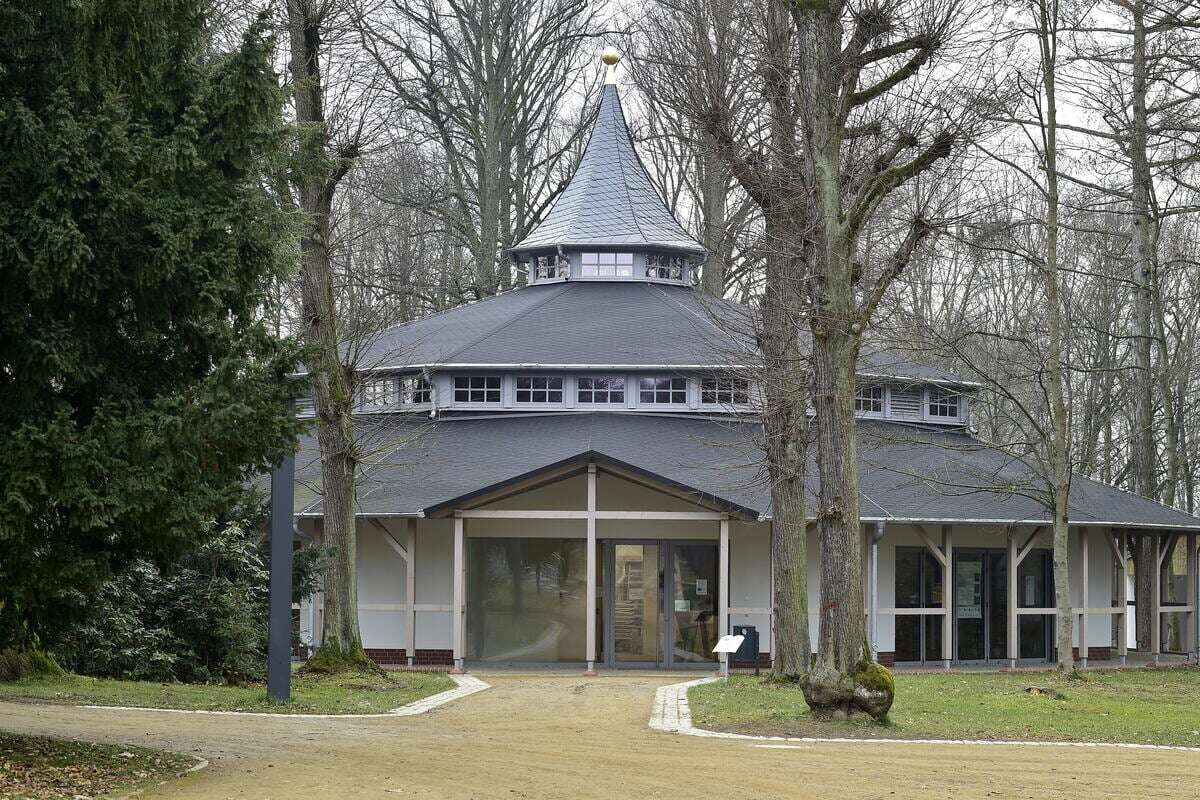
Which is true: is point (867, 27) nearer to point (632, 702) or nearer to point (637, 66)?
point (637, 66)

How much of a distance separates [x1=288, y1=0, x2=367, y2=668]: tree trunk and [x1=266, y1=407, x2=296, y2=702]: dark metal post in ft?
11.2

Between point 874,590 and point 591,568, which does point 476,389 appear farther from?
point 874,590

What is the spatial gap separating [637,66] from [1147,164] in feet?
27.7

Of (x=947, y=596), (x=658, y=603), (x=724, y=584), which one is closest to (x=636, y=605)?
(x=658, y=603)

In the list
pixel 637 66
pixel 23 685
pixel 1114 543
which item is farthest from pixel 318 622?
pixel 1114 543

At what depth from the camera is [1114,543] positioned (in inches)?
1088

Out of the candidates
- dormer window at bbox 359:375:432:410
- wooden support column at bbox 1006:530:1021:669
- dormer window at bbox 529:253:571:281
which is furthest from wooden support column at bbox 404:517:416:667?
wooden support column at bbox 1006:530:1021:669

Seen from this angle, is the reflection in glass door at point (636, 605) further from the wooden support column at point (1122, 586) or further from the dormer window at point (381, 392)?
the wooden support column at point (1122, 586)

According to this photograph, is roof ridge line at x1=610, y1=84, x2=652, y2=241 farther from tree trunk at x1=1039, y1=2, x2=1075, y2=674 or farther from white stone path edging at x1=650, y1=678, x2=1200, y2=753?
white stone path edging at x1=650, y1=678, x2=1200, y2=753

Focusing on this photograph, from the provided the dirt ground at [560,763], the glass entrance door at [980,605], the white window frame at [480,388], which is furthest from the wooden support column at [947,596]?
the dirt ground at [560,763]

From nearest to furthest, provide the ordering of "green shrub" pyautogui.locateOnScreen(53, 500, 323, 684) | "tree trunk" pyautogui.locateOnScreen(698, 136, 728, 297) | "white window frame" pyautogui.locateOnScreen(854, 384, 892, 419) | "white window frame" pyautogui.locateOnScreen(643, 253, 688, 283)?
"green shrub" pyautogui.locateOnScreen(53, 500, 323, 684), "white window frame" pyautogui.locateOnScreen(854, 384, 892, 419), "white window frame" pyautogui.locateOnScreen(643, 253, 688, 283), "tree trunk" pyautogui.locateOnScreen(698, 136, 728, 297)

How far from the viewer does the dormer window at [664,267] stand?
3303 cm

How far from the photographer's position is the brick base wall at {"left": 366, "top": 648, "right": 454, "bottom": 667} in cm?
2511

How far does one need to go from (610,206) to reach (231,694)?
60.1 ft
